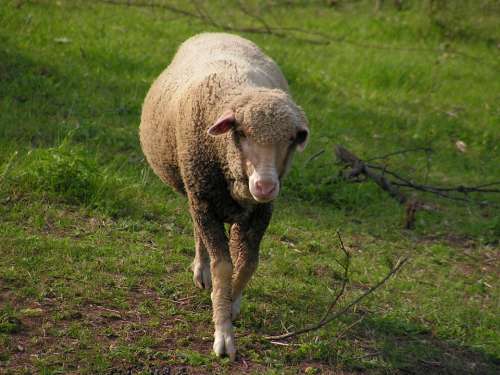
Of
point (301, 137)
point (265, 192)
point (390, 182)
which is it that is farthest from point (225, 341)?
point (390, 182)

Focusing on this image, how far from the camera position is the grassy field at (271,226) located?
16.0 ft

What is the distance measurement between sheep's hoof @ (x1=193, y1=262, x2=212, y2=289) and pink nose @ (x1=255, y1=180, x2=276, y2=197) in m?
1.51

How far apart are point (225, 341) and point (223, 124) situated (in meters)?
1.22

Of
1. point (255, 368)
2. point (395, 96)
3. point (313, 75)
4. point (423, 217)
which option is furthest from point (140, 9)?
point (255, 368)

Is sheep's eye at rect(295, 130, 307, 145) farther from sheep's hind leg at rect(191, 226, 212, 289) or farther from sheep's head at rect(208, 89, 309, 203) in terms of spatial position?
sheep's hind leg at rect(191, 226, 212, 289)

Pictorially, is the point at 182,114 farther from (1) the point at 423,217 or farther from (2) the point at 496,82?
(2) the point at 496,82

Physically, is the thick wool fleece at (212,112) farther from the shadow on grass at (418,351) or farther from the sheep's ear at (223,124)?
the shadow on grass at (418,351)

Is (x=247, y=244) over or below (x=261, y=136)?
below

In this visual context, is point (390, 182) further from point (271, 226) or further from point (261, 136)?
point (261, 136)

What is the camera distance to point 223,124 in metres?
4.29

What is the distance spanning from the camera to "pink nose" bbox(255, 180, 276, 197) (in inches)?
162

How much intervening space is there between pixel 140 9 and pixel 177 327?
7149mm

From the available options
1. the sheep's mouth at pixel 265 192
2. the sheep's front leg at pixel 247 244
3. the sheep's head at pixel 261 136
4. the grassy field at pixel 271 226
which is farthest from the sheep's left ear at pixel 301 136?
the grassy field at pixel 271 226

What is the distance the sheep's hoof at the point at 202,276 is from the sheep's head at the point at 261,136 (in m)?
1.21
